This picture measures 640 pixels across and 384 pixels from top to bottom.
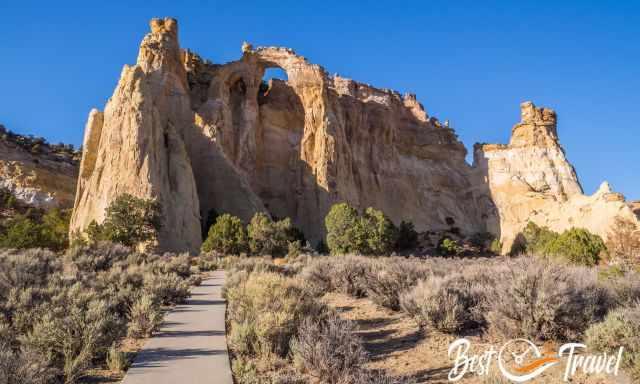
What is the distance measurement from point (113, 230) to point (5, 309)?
23.4m

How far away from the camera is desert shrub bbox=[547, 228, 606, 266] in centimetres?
2442

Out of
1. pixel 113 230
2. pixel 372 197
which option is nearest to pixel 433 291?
pixel 113 230

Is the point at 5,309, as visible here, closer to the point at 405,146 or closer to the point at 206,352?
the point at 206,352

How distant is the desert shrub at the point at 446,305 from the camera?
24.1 ft

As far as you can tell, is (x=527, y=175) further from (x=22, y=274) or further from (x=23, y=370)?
(x=23, y=370)

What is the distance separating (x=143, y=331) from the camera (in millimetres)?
7871

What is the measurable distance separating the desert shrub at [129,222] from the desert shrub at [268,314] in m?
23.7

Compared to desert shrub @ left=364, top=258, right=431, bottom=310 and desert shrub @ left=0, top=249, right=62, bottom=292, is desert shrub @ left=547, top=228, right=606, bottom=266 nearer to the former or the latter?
desert shrub @ left=364, top=258, right=431, bottom=310

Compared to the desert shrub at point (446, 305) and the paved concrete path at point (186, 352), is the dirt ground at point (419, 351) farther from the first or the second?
the paved concrete path at point (186, 352)

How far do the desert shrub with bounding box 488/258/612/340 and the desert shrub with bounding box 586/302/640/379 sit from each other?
0.46 m

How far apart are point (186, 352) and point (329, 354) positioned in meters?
2.43

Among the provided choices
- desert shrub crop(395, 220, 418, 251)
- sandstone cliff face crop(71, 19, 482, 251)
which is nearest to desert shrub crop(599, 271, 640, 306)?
sandstone cliff face crop(71, 19, 482, 251)

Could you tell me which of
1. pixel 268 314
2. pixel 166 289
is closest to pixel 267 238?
pixel 166 289

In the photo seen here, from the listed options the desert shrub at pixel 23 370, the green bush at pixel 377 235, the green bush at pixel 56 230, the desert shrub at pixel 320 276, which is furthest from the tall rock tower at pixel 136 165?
the desert shrub at pixel 23 370
